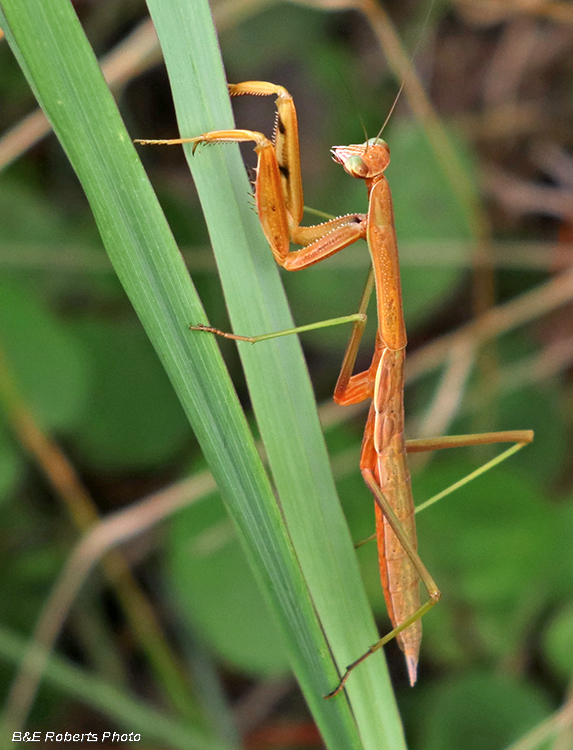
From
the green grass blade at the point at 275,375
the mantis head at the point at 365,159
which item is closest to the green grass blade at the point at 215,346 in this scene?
the green grass blade at the point at 275,375

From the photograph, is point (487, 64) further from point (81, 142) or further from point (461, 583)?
point (81, 142)

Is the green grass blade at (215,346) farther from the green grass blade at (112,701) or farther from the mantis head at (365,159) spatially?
the green grass blade at (112,701)

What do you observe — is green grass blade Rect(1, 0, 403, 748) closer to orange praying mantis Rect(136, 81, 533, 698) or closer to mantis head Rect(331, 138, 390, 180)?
orange praying mantis Rect(136, 81, 533, 698)

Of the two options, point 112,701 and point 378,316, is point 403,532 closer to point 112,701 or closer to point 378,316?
point 378,316

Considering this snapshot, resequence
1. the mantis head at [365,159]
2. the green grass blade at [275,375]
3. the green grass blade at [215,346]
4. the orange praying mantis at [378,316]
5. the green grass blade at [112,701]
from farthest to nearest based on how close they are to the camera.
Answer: the green grass blade at [112,701] → the mantis head at [365,159] → the orange praying mantis at [378,316] → the green grass blade at [275,375] → the green grass blade at [215,346]

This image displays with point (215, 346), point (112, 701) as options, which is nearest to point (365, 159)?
point (215, 346)
